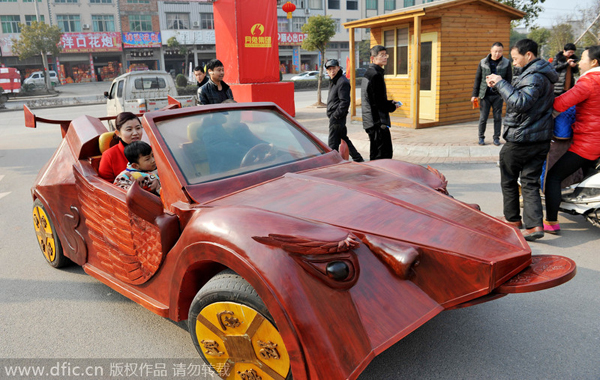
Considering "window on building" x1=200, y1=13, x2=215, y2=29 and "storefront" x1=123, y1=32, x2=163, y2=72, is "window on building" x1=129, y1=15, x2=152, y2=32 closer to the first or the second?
"storefront" x1=123, y1=32, x2=163, y2=72

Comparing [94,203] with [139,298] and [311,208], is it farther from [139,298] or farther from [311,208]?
[311,208]

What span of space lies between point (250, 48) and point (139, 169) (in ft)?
36.1

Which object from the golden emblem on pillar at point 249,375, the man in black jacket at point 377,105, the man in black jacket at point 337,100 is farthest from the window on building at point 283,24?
the golden emblem on pillar at point 249,375

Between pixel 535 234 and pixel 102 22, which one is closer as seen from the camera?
pixel 535 234

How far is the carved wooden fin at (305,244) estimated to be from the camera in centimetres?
194

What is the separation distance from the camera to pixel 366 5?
201 ft

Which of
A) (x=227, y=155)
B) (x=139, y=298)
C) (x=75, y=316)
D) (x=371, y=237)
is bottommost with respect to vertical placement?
(x=75, y=316)

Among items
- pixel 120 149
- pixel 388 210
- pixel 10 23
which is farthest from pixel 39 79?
pixel 388 210

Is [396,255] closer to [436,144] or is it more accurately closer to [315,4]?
[436,144]

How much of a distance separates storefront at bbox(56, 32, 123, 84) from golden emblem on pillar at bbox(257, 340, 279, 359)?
5340 centimetres

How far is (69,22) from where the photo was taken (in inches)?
1912

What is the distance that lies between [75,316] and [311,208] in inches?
80.8

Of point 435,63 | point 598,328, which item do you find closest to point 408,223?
point 598,328

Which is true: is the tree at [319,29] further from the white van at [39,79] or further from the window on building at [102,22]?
the window on building at [102,22]
